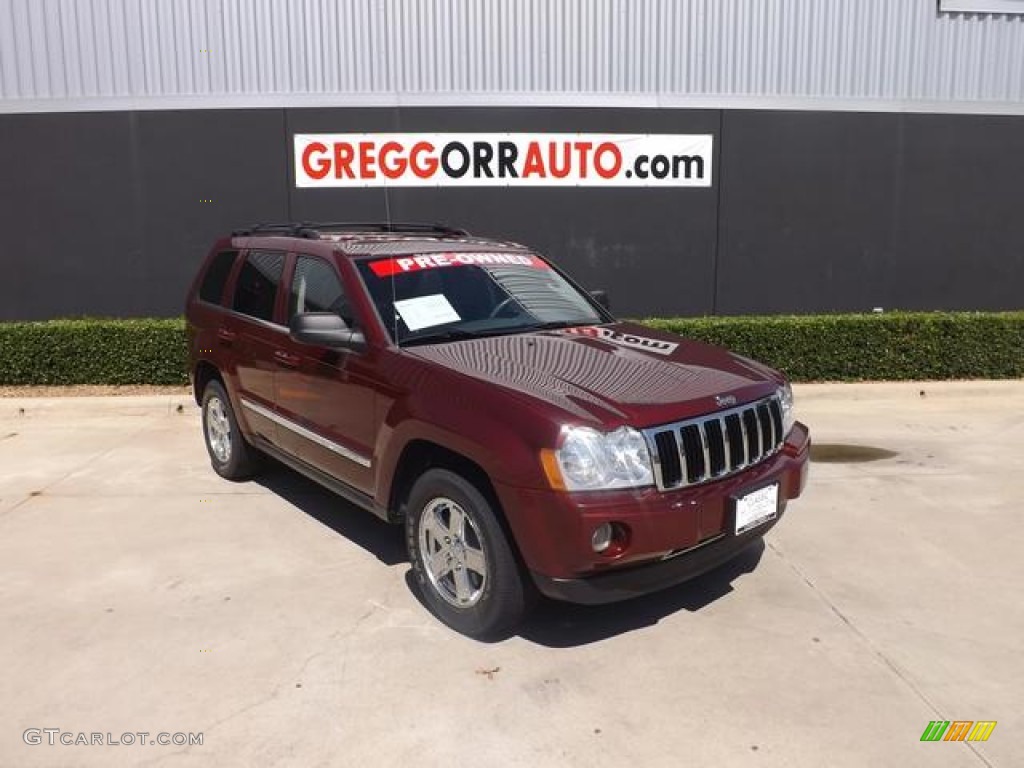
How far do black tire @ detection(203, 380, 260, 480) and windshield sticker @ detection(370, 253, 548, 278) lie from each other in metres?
2.00

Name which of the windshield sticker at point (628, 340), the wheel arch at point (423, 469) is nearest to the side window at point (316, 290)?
the wheel arch at point (423, 469)

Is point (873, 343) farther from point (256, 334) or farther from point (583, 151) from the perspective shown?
point (256, 334)

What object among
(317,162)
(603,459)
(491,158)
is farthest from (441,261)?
(317,162)

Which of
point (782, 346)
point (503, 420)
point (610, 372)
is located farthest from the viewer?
point (782, 346)

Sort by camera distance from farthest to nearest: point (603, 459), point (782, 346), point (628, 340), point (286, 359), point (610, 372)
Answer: point (782, 346), point (286, 359), point (628, 340), point (610, 372), point (603, 459)

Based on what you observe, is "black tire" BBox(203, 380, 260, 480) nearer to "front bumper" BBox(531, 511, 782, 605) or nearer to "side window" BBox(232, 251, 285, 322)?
"side window" BBox(232, 251, 285, 322)

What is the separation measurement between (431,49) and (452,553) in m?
A: 7.77

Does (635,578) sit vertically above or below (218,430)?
above

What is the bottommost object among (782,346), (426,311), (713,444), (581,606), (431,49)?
(581,606)

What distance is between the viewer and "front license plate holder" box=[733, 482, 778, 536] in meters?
3.52

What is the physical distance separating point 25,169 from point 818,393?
9.77 metres

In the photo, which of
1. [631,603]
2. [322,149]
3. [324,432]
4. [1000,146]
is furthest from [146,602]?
[1000,146]

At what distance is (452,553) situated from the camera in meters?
3.72

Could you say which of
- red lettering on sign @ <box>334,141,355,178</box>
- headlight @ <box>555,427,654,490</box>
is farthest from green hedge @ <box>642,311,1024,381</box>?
Result: headlight @ <box>555,427,654,490</box>
